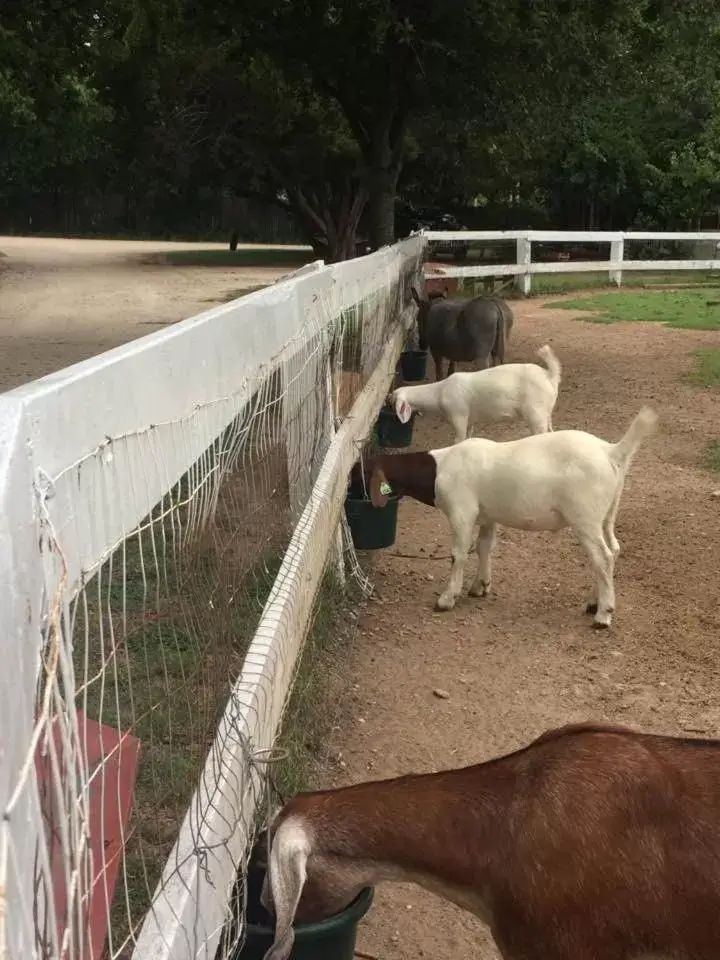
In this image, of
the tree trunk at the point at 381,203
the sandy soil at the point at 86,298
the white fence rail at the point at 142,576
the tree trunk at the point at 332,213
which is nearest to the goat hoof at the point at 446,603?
the white fence rail at the point at 142,576

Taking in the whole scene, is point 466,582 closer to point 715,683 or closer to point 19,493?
point 715,683

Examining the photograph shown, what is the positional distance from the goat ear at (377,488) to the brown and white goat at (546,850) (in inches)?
108

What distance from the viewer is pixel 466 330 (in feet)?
34.1

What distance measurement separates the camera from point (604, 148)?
25.9 metres

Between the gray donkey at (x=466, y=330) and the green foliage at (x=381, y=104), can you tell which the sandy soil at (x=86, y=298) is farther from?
the gray donkey at (x=466, y=330)

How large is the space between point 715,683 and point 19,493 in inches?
154

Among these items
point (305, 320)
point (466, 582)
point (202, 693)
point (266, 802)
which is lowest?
point (466, 582)

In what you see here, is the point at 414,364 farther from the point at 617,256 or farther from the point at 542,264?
the point at 617,256

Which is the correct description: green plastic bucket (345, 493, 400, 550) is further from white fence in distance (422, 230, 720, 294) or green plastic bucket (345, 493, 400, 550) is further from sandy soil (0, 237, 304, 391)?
white fence in distance (422, 230, 720, 294)

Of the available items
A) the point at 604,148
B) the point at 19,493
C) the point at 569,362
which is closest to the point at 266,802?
the point at 19,493

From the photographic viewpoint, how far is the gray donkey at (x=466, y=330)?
34.0 feet

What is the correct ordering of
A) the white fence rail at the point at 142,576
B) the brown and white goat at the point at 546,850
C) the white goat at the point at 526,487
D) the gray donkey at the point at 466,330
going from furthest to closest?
the gray donkey at the point at 466,330 < the white goat at the point at 526,487 < the brown and white goat at the point at 546,850 < the white fence rail at the point at 142,576

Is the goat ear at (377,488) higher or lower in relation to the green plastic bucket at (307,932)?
higher

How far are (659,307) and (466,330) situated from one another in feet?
24.9
